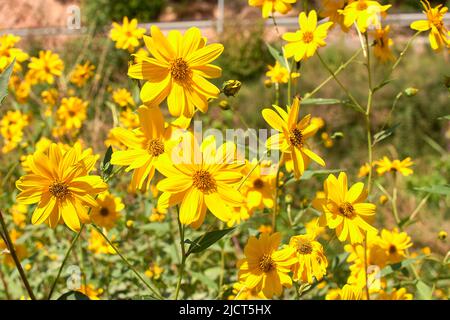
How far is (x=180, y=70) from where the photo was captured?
81 centimetres

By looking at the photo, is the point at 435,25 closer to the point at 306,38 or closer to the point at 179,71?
the point at 306,38

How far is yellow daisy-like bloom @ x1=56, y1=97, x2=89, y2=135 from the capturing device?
2025 mm

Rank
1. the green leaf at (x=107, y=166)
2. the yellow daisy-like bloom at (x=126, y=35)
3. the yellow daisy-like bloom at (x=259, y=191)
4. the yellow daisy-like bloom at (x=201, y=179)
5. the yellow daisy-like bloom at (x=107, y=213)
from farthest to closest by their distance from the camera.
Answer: the yellow daisy-like bloom at (x=126, y=35)
the yellow daisy-like bloom at (x=107, y=213)
the yellow daisy-like bloom at (x=259, y=191)
the green leaf at (x=107, y=166)
the yellow daisy-like bloom at (x=201, y=179)

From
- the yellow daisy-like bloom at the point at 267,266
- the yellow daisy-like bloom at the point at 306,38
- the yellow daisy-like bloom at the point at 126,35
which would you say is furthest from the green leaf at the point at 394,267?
the yellow daisy-like bloom at the point at 126,35

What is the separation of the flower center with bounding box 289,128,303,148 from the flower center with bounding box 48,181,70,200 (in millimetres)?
382

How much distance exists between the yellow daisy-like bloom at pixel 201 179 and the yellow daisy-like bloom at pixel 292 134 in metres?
0.08

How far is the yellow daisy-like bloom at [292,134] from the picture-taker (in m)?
0.84

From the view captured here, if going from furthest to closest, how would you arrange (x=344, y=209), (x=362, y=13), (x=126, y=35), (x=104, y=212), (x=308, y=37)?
(x=126, y=35) < (x=104, y=212) < (x=308, y=37) < (x=362, y=13) < (x=344, y=209)

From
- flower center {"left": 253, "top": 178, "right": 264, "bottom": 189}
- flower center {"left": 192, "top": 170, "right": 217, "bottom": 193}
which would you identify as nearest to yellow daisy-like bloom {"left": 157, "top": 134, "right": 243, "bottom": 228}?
flower center {"left": 192, "top": 170, "right": 217, "bottom": 193}

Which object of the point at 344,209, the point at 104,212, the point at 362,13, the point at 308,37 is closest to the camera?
the point at 344,209

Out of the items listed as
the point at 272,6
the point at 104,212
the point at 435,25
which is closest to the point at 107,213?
the point at 104,212

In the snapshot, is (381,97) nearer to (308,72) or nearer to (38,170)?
(308,72)

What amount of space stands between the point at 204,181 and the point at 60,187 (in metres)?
0.23

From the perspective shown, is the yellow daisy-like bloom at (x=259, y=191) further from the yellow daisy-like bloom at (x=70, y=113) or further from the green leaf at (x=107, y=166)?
the yellow daisy-like bloom at (x=70, y=113)
